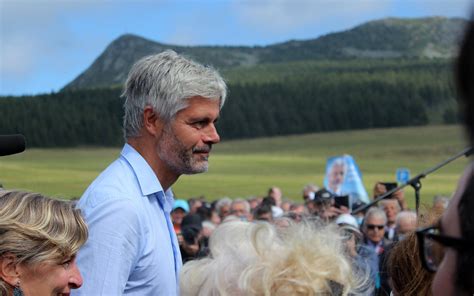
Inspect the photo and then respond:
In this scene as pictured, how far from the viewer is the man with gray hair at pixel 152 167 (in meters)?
2.96

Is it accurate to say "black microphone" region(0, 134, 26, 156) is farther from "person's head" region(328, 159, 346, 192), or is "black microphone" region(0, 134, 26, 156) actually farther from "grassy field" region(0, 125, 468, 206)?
"grassy field" region(0, 125, 468, 206)

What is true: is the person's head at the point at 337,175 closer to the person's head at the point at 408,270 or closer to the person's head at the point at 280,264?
the person's head at the point at 408,270

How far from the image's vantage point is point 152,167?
3275 millimetres

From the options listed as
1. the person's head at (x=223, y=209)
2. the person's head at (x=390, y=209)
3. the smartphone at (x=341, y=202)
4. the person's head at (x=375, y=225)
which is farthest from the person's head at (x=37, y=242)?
the person's head at (x=223, y=209)

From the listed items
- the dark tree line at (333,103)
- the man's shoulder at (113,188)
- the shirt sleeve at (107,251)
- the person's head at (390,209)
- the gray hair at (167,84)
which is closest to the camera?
the shirt sleeve at (107,251)

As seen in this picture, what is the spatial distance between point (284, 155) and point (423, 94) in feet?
102

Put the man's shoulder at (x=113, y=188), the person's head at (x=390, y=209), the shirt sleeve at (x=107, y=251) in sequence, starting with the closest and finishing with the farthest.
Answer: the shirt sleeve at (x=107, y=251), the man's shoulder at (x=113, y=188), the person's head at (x=390, y=209)

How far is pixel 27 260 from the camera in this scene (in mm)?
2539

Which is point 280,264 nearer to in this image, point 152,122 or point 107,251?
point 107,251

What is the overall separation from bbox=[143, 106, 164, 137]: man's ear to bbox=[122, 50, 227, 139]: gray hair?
2 centimetres

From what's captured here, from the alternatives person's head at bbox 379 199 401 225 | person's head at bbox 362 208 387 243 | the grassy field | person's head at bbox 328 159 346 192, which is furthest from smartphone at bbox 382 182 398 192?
the grassy field

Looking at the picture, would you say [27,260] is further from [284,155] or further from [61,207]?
[284,155]

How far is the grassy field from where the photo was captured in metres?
52.8

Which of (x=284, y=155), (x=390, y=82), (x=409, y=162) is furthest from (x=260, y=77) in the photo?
(x=409, y=162)
